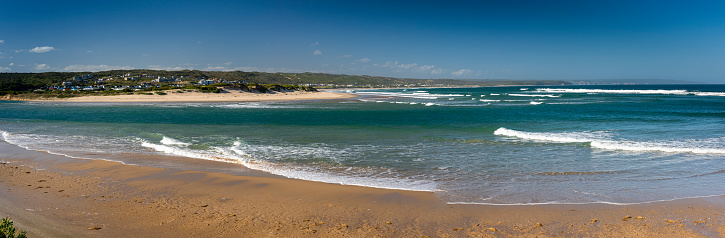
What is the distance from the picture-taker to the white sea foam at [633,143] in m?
13.4

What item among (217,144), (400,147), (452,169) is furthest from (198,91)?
(452,169)

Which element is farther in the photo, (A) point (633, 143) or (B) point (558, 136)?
(B) point (558, 136)

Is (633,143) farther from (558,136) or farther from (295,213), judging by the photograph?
(295,213)

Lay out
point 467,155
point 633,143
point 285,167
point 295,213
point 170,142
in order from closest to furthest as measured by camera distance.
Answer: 1. point 295,213
2. point 285,167
3. point 467,155
4. point 633,143
5. point 170,142

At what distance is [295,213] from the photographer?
656 cm

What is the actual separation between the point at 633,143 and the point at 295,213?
14.9 meters

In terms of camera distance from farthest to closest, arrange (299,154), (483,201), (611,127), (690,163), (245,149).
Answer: (611,127)
(245,149)
(299,154)
(690,163)
(483,201)

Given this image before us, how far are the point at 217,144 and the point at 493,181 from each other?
36.5 ft

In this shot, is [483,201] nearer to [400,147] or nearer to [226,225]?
[226,225]

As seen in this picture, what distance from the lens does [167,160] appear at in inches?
462

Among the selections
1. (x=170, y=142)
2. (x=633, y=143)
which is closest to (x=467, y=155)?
(x=633, y=143)

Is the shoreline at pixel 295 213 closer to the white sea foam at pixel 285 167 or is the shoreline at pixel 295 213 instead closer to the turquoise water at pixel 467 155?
the white sea foam at pixel 285 167

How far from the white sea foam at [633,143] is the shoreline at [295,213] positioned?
271 inches

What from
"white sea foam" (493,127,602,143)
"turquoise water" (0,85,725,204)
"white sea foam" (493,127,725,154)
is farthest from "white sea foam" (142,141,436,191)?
"white sea foam" (493,127,602,143)
